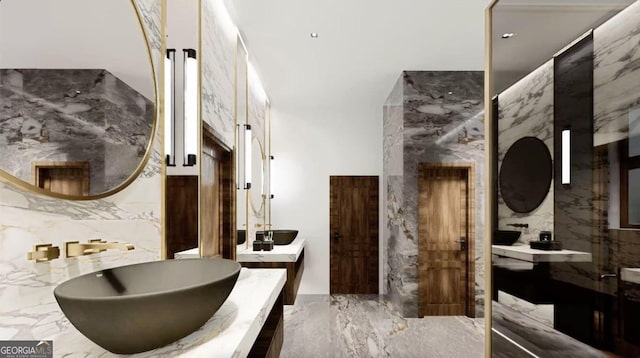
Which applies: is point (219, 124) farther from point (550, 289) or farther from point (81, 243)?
point (550, 289)

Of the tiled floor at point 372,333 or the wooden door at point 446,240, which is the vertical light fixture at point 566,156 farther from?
the wooden door at point 446,240

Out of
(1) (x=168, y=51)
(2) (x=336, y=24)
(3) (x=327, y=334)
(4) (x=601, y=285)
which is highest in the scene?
(2) (x=336, y=24)

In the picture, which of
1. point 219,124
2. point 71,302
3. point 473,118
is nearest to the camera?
point 71,302

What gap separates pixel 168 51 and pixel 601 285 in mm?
2387

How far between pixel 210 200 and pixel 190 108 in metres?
1.00

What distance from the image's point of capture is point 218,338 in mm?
1154

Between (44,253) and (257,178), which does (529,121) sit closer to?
(44,253)

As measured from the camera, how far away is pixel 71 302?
2.81 ft

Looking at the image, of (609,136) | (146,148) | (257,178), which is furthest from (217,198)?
(609,136)

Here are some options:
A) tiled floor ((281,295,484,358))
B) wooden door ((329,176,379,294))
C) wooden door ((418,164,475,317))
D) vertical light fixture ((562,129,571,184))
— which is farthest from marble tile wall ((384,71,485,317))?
vertical light fixture ((562,129,571,184))

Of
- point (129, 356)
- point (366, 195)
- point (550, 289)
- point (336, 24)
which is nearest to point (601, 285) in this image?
point (550, 289)

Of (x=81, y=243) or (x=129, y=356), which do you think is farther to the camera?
(x=81, y=243)

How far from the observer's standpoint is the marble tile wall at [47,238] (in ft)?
3.35

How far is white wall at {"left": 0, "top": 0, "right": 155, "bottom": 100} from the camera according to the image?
1.02m
